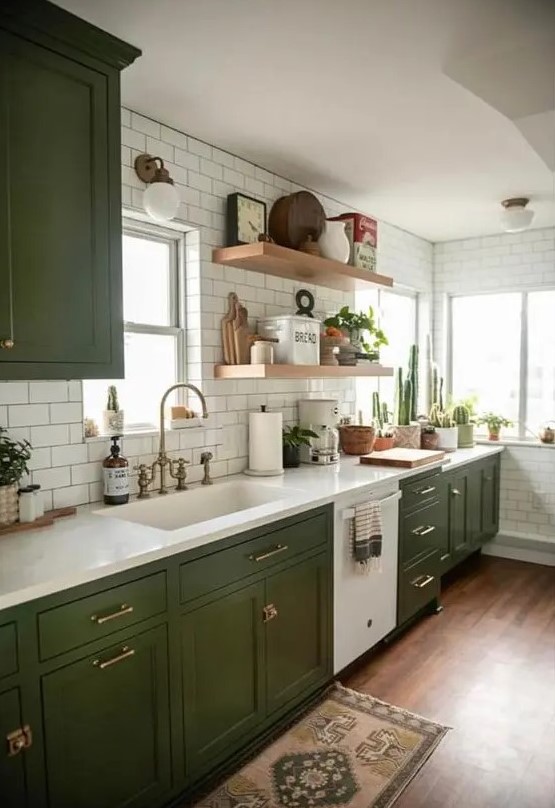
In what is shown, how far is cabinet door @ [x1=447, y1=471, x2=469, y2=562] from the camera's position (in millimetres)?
3807

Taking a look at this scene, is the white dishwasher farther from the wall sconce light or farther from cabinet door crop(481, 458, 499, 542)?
cabinet door crop(481, 458, 499, 542)

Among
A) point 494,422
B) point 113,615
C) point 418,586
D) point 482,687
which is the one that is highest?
point 494,422

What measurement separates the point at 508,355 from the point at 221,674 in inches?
147

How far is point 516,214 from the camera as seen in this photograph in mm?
3781

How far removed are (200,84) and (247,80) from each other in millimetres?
180

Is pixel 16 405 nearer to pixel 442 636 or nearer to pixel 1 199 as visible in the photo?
pixel 1 199

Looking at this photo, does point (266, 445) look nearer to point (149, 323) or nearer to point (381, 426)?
point (149, 323)

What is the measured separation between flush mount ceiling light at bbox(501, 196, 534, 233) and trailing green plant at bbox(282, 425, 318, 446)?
1.90 m

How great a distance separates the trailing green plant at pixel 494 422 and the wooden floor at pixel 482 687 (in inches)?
46.8

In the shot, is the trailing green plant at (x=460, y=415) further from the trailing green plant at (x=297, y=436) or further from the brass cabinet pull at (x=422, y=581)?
the trailing green plant at (x=297, y=436)

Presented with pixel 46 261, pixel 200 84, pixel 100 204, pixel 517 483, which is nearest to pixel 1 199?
pixel 46 261

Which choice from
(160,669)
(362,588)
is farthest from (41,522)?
(362,588)

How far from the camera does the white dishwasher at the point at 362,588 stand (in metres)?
2.65

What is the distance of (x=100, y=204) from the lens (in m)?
1.94
